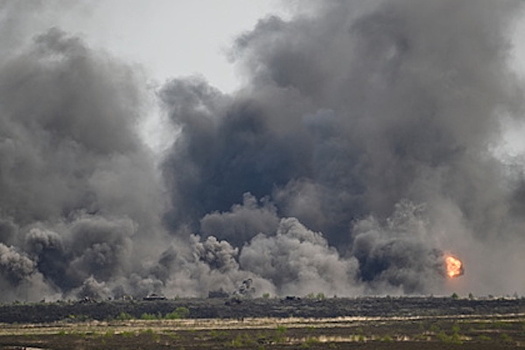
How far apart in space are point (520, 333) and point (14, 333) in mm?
74471

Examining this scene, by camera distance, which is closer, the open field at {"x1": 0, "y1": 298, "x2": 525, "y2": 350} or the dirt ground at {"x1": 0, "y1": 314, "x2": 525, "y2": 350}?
the dirt ground at {"x1": 0, "y1": 314, "x2": 525, "y2": 350}

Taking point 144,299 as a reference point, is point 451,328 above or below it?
below

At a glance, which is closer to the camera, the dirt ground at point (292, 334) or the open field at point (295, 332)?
the dirt ground at point (292, 334)

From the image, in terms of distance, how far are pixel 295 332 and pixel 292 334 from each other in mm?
3882

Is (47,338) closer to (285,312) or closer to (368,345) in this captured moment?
(368,345)

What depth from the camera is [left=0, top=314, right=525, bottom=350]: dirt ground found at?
3696 inches

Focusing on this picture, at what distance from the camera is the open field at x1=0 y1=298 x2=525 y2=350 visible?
310ft

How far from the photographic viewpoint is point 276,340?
333 ft

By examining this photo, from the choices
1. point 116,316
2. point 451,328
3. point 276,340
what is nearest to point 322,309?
point 116,316

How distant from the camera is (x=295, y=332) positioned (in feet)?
378

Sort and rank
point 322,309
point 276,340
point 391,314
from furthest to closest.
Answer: point 322,309, point 391,314, point 276,340

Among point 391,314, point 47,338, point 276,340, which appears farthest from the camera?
point 391,314

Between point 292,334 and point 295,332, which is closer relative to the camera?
point 292,334

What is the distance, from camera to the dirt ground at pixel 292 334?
93875 mm
